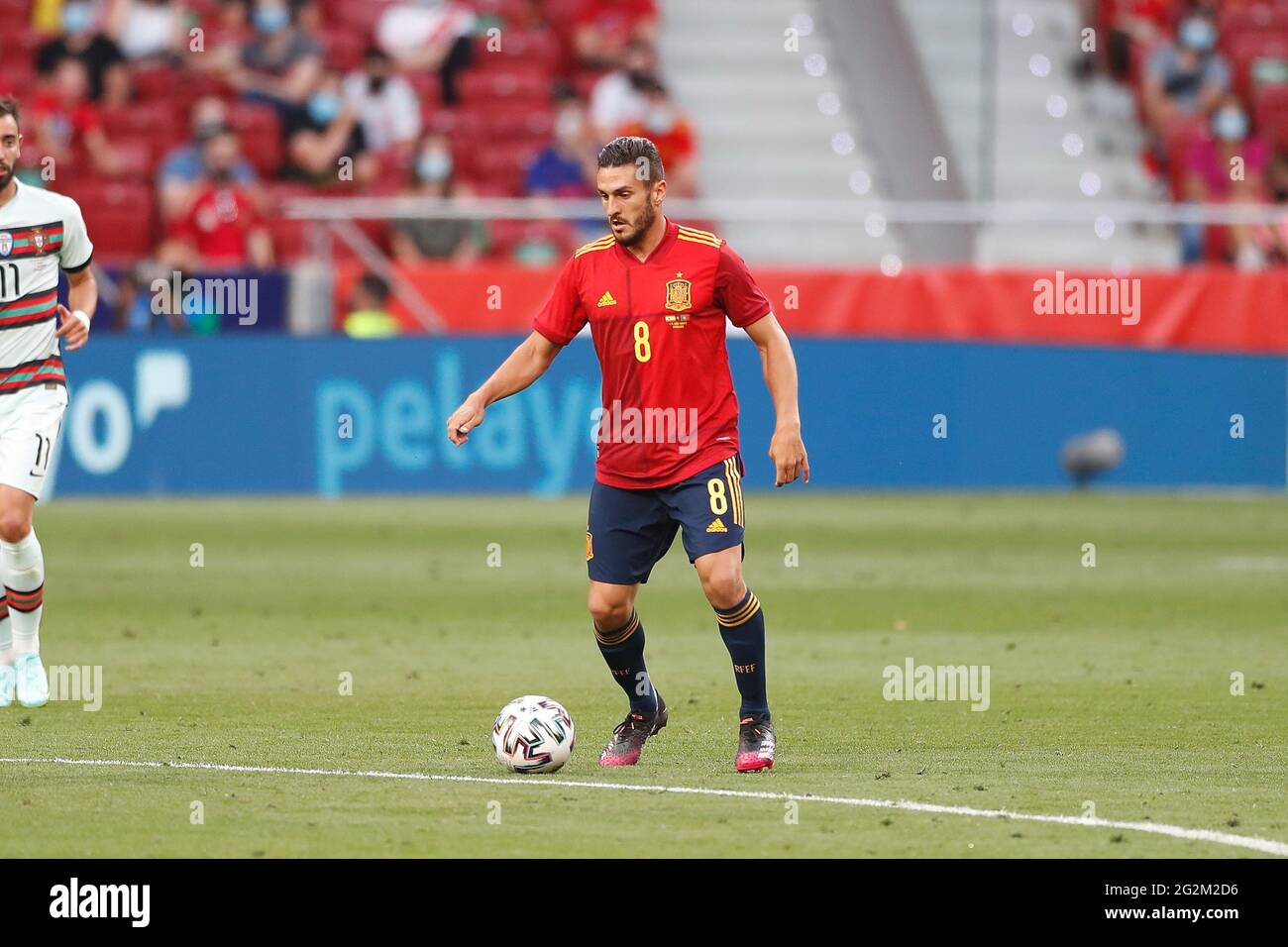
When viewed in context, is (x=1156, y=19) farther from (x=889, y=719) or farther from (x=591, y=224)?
(x=889, y=719)

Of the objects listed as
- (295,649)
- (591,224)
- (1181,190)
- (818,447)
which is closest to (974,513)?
(818,447)

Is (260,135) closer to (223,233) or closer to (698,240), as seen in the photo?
(223,233)

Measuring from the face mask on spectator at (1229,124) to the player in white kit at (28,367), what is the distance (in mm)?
18145

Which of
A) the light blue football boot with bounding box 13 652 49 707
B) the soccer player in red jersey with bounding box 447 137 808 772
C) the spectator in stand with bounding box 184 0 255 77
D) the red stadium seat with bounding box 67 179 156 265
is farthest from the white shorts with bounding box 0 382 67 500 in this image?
the spectator in stand with bounding box 184 0 255 77

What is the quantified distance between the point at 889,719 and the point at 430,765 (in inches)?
93.1

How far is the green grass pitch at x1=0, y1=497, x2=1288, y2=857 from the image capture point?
7.55 metres

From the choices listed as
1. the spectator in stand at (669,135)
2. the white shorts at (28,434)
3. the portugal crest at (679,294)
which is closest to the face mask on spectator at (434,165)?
the spectator in stand at (669,135)

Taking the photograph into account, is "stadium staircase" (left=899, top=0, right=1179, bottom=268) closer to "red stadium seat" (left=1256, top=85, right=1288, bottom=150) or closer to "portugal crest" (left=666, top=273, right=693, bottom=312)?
"red stadium seat" (left=1256, top=85, right=1288, bottom=150)

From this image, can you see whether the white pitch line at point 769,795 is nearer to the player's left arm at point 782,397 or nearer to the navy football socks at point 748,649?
the navy football socks at point 748,649

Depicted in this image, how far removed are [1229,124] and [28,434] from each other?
1877 centimetres

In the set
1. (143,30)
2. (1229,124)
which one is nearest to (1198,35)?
(1229,124)

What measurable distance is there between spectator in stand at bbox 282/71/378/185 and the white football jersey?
43.8 feet

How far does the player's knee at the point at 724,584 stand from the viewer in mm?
8617

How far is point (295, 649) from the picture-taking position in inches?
488
